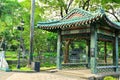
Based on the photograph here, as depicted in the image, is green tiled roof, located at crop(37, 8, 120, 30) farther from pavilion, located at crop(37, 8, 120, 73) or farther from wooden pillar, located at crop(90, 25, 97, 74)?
wooden pillar, located at crop(90, 25, 97, 74)

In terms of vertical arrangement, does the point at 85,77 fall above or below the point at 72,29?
below

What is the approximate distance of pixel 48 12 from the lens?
24453mm

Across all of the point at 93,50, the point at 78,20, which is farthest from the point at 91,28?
the point at 93,50

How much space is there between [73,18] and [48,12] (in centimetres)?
959

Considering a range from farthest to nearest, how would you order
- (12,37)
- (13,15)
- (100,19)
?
(12,37) < (13,15) < (100,19)

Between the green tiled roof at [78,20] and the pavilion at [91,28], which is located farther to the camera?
the pavilion at [91,28]

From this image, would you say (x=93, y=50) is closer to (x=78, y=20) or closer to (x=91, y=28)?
(x=91, y=28)

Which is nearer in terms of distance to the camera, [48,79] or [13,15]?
[48,79]

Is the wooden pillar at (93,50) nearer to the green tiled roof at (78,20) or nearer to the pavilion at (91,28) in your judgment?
the pavilion at (91,28)

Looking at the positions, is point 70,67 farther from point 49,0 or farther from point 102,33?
point 49,0

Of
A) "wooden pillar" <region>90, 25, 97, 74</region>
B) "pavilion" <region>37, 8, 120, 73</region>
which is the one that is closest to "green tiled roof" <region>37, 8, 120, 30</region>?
"pavilion" <region>37, 8, 120, 73</region>

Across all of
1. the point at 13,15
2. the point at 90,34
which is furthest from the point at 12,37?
the point at 90,34

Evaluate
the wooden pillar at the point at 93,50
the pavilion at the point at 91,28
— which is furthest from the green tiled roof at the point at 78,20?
the wooden pillar at the point at 93,50

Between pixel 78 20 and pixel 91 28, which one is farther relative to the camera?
pixel 91 28
